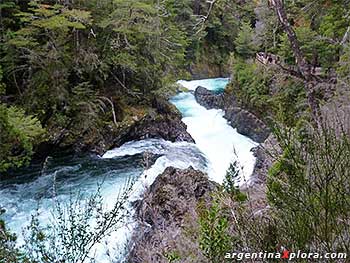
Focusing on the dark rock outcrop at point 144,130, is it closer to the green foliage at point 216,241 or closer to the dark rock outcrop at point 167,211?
the dark rock outcrop at point 167,211

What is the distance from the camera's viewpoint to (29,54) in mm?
12789

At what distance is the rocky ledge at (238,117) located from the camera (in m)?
14.8

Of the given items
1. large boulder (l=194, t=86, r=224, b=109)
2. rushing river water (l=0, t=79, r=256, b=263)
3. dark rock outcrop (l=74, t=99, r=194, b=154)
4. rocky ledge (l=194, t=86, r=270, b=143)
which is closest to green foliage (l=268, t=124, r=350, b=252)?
rushing river water (l=0, t=79, r=256, b=263)

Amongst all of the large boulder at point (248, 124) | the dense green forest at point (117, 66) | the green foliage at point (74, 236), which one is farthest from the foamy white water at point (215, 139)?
the green foliage at point (74, 236)

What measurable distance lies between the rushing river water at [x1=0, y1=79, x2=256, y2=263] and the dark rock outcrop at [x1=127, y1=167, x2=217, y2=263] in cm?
40

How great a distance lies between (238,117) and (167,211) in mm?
10129

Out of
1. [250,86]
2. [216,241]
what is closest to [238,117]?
[250,86]

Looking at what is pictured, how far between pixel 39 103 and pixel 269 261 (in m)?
11.7

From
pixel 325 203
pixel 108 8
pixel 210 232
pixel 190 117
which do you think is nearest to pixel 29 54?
pixel 108 8

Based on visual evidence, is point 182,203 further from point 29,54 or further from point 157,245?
point 29,54

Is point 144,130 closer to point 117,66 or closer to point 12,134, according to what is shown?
point 117,66

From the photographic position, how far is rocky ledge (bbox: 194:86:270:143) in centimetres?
1476

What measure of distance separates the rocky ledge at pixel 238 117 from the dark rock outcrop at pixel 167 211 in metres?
7.16

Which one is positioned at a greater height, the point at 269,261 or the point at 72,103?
the point at 269,261
